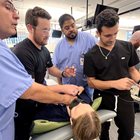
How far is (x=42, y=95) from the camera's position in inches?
40.0

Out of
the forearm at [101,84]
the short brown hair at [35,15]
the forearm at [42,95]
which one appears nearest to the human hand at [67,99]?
the forearm at [42,95]

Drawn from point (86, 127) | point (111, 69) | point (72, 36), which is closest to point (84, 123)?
point (86, 127)

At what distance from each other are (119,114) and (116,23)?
710mm

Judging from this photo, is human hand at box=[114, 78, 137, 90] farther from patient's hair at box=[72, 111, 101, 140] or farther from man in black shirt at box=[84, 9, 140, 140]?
patient's hair at box=[72, 111, 101, 140]

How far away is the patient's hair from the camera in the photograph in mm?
1082

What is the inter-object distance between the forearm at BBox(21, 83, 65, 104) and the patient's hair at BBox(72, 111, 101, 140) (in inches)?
6.0

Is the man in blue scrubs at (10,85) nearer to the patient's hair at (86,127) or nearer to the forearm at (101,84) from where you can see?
the patient's hair at (86,127)

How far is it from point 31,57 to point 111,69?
2.04 feet

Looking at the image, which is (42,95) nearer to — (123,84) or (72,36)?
(123,84)

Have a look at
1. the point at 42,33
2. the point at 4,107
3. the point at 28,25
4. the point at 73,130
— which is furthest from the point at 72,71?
the point at 4,107

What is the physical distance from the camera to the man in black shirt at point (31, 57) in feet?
4.42

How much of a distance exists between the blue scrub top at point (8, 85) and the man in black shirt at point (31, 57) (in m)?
0.39

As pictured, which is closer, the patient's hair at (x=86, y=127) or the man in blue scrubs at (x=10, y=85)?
the man in blue scrubs at (x=10, y=85)

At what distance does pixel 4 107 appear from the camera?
34.4 inches
